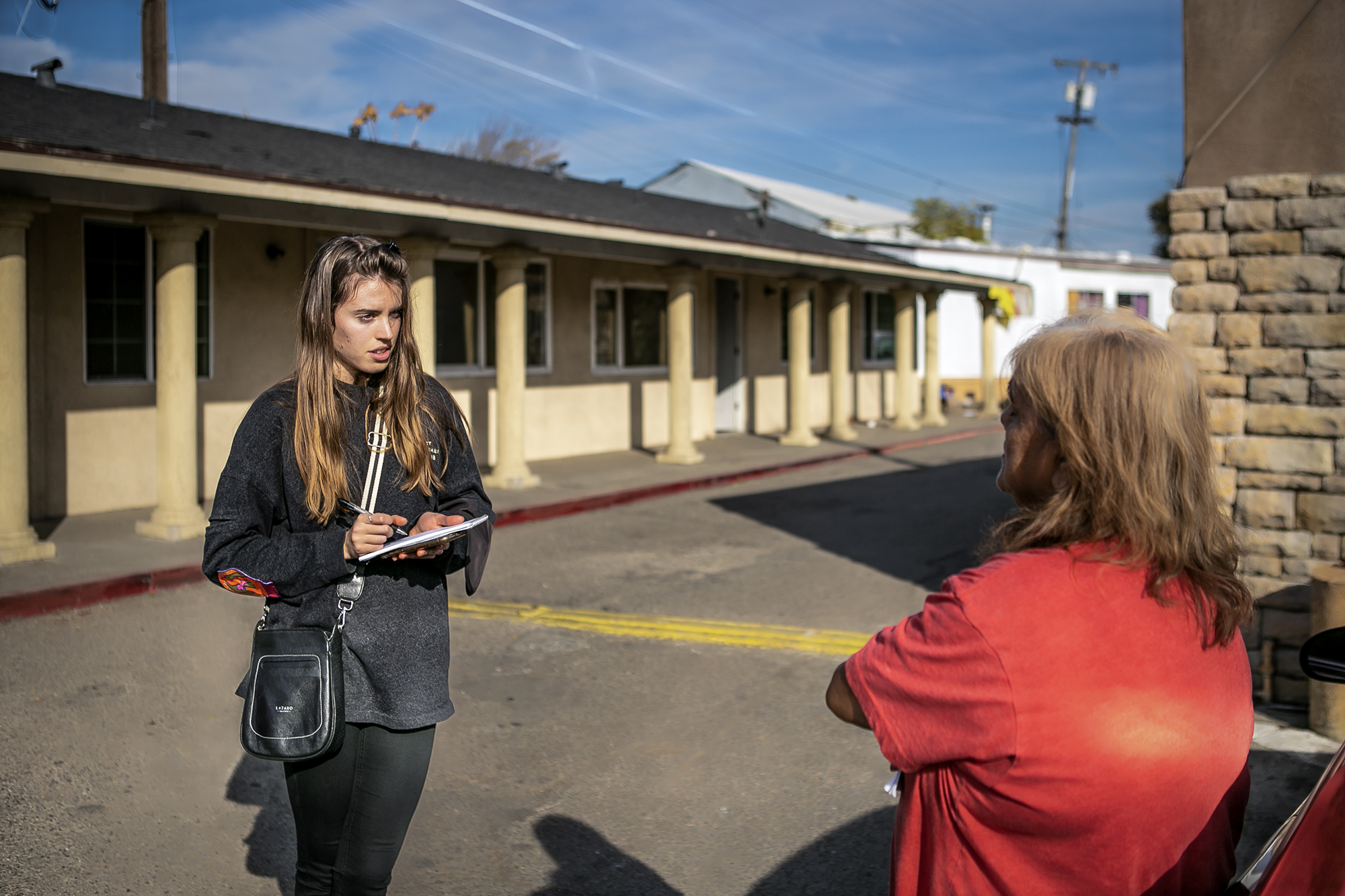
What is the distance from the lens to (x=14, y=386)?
27.4ft

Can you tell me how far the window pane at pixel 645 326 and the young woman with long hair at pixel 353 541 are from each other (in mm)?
14904

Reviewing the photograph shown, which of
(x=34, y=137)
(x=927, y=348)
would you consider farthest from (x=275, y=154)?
(x=927, y=348)

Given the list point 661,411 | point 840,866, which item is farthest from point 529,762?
point 661,411

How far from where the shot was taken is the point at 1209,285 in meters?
5.91

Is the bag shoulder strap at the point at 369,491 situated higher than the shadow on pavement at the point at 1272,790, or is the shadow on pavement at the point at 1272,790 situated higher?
the bag shoulder strap at the point at 369,491

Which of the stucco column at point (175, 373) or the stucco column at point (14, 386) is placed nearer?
the stucco column at point (14, 386)

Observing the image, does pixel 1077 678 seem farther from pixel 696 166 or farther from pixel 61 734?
pixel 696 166

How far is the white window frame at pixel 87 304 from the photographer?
10.4 m

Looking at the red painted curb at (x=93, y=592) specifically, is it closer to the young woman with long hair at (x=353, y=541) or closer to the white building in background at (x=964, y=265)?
the young woman with long hair at (x=353, y=541)

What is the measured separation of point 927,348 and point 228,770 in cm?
2030

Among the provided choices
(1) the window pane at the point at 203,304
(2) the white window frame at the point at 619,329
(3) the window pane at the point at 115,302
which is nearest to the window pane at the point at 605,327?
(2) the white window frame at the point at 619,329

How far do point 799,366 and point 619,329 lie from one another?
332 centimetres

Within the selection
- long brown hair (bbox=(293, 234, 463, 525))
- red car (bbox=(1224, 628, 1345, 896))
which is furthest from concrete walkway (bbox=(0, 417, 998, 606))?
red car (bbox=(1224, 628, 1345, 896))

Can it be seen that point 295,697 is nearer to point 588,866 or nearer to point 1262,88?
point 588,866
